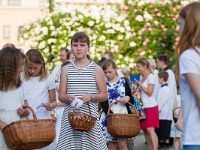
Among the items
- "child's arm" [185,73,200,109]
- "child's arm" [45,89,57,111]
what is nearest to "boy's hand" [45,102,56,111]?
"child's arm" [45,89,57,111]

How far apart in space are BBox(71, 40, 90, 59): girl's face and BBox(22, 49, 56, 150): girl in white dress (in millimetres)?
736

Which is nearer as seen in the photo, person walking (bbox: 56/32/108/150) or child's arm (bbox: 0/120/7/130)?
child's arm (bbox: 0/120/7/130)

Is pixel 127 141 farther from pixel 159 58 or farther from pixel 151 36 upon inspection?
pixel 151 36

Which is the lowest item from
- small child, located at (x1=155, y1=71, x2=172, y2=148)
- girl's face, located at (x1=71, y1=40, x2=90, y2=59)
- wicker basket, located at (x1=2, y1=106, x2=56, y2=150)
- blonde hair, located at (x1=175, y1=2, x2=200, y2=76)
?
small child, located at (x1=155, y1=71, x2=172, y2=148)

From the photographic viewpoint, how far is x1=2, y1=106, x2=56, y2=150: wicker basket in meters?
6.66

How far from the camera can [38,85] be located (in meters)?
8.19

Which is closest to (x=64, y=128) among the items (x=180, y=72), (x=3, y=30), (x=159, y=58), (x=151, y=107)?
(x=180, y=72)

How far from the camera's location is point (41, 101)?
8.17m

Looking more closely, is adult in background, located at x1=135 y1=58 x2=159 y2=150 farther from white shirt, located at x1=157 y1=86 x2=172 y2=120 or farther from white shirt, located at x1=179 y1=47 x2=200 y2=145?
white shirt, located at x1=179 y1=47 x2=200 y2=145

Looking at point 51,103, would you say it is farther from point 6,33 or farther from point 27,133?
point 6,33

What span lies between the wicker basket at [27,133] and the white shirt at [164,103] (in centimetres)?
716

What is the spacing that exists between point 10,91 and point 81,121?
0.82 meters

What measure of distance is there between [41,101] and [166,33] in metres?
15.2

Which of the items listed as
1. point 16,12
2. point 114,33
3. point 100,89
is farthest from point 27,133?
point 16,12
